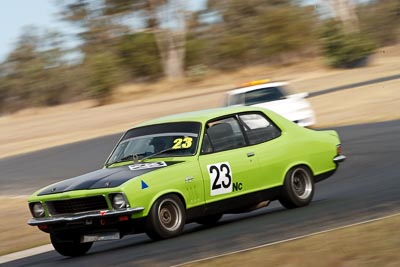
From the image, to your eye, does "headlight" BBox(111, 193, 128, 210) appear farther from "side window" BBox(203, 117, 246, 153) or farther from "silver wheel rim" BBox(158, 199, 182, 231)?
"side window" BBox(203, 117, 246, 153)

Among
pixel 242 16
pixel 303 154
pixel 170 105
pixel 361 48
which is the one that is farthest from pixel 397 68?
pixel 303 154

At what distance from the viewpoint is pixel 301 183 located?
11.3m

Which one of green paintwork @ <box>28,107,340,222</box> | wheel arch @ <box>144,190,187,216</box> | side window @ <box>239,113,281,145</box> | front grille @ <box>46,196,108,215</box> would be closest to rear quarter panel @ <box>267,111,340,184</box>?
green paintwork @ <box>28,107,340,222</box>

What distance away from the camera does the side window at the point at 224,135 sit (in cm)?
1047

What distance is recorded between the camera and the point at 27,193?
19.0 metres

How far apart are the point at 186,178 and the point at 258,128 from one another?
164 cm

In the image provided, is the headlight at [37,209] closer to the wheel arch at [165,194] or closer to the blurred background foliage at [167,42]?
the wheel arch at [165,194]

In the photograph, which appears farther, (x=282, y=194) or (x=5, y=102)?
(x=5, y=102)

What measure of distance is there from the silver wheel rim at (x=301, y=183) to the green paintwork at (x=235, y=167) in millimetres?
128

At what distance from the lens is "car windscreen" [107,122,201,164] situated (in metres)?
10.3

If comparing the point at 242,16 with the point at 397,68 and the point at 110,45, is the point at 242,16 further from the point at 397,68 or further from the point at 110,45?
the point at 397,68

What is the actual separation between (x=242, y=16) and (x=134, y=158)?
61159mm

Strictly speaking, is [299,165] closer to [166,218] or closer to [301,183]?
[301,183]

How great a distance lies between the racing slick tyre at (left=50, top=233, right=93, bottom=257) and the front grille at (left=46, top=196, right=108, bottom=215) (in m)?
0.34
